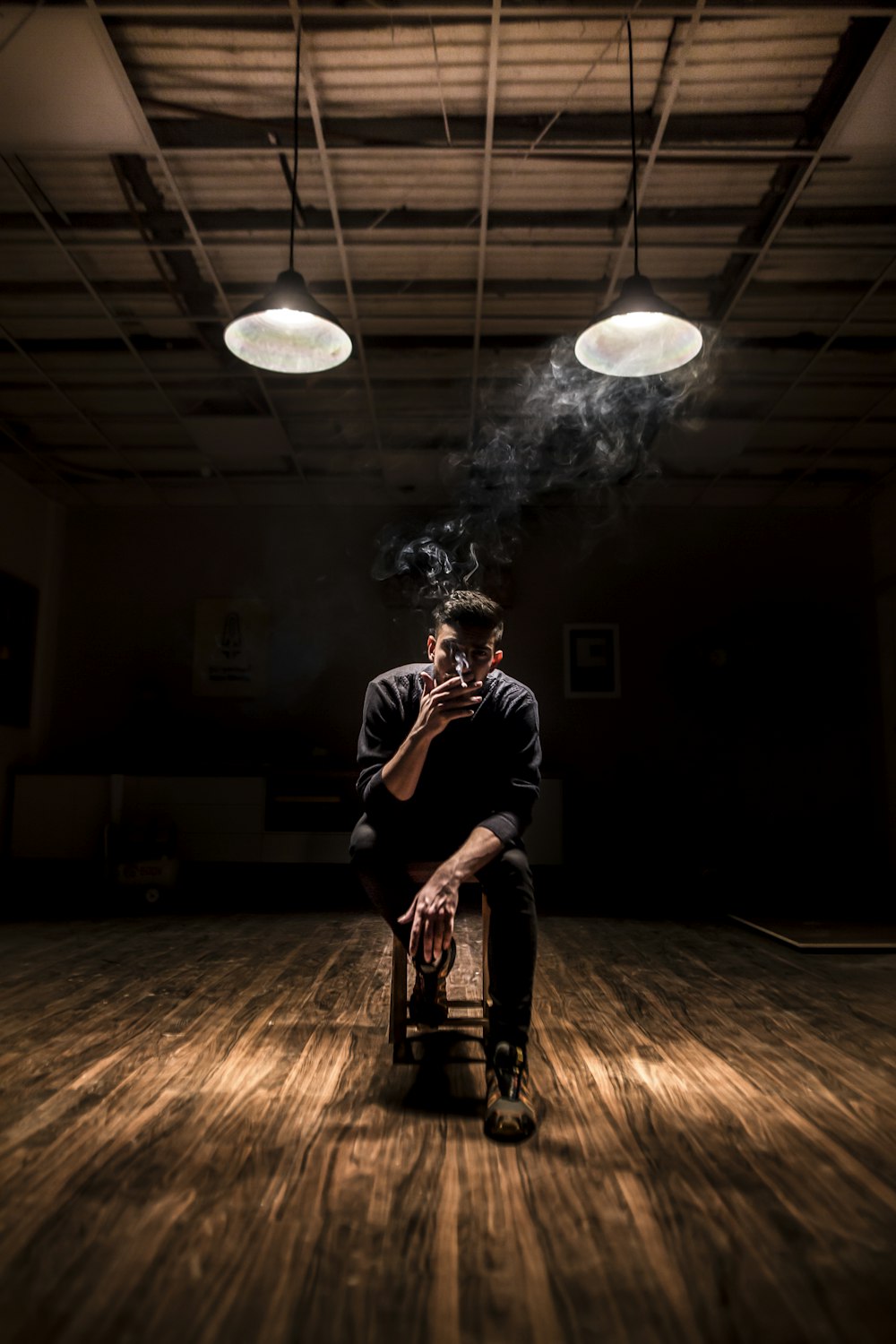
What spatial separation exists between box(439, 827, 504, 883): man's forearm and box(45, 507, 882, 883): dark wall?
3.91 meters

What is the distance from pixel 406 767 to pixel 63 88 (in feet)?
8.64

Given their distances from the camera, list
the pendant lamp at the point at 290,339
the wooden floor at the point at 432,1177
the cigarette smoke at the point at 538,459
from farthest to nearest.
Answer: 1. the cigarette smoke at the point at 538,459
2. the pendant lamp at the point at 290,339
3. the wooden floor at the point at 432,1177

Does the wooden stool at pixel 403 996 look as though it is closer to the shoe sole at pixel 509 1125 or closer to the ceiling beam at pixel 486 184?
the shoe sole at pixel 509 1125

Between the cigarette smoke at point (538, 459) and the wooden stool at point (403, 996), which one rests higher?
the cigarette smoke at point (538, 459)

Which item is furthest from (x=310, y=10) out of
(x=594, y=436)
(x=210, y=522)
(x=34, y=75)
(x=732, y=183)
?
(x=210, y=522)

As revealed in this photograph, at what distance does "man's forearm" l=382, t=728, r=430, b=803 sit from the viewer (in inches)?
67.3

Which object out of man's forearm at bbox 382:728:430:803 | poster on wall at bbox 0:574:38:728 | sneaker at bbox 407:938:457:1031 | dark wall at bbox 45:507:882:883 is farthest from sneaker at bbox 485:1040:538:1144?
poster on wall at bbox 0:574:38:728

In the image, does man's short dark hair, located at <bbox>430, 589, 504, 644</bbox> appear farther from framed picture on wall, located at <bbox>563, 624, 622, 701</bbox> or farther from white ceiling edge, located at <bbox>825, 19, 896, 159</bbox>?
framed picture on wall, located at <bbox>563, 624, 622, 701</bbox>

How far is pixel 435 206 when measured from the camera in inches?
124

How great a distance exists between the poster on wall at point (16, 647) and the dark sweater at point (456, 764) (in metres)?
4.25

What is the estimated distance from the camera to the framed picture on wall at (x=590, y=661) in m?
5.82

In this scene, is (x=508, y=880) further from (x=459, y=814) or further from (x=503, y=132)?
(x=503, y=132)

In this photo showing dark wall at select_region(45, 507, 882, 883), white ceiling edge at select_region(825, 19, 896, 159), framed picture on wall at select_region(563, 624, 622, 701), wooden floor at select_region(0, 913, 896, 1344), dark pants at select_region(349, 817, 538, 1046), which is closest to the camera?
wooden floor at select_region(0, 913, 896, 1344)

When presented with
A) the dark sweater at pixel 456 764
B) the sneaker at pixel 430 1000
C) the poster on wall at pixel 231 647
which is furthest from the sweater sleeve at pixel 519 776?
the poster on wall at pixel 231 647
